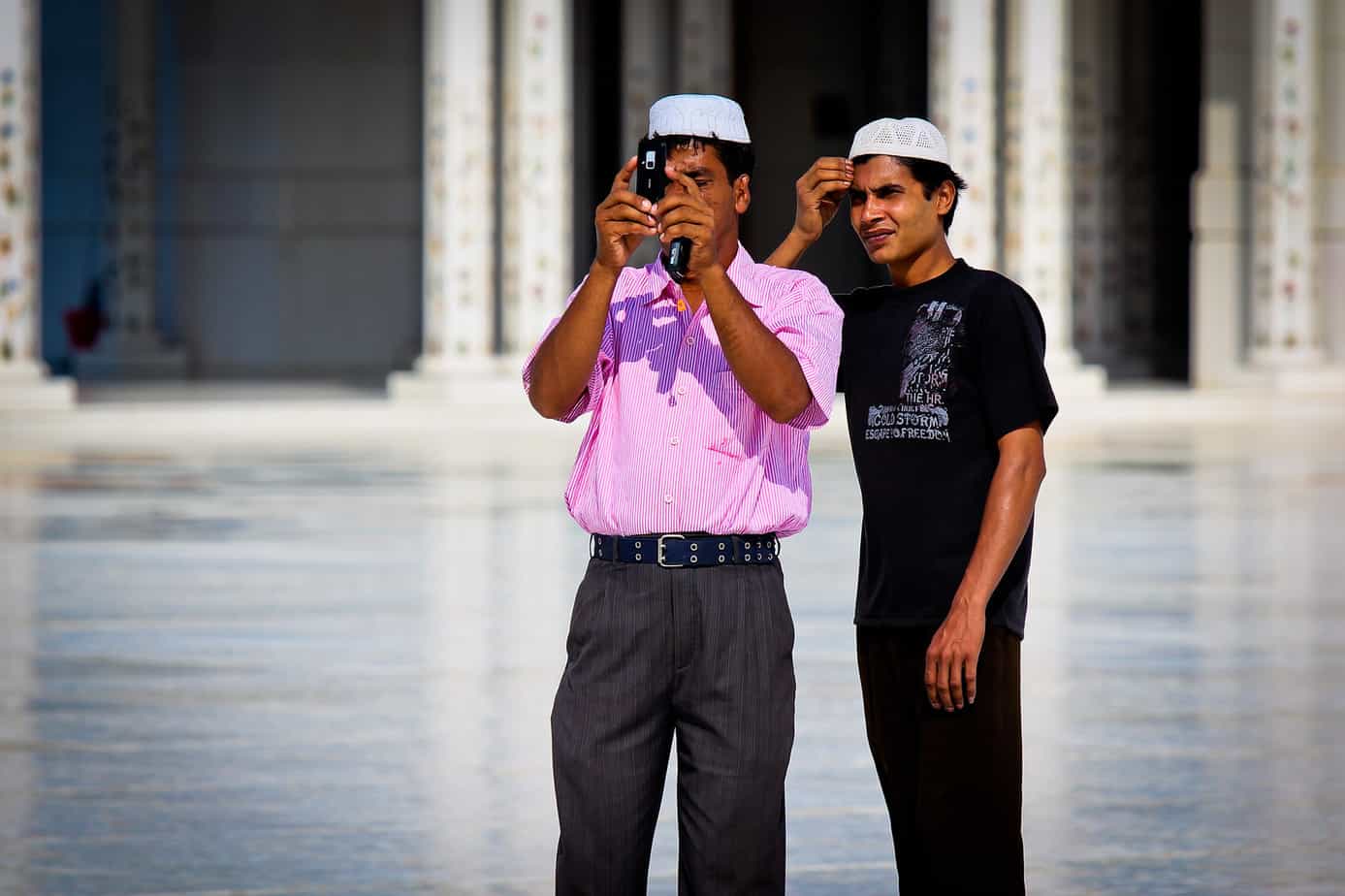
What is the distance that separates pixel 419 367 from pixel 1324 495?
1027 cm

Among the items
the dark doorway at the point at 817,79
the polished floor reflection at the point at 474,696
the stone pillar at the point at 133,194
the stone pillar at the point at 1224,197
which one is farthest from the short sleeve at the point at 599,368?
the dark doorway at the point at 817,79

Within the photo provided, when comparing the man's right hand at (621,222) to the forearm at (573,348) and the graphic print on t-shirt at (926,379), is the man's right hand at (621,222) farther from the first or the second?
the graphic print on t-shirt at (926,379)

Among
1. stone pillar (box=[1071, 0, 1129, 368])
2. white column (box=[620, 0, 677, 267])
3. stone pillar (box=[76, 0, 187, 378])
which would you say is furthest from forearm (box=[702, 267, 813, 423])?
stone pillar (box=[76, 0, 187, 378])

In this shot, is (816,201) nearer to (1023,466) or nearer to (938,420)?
(938,420)

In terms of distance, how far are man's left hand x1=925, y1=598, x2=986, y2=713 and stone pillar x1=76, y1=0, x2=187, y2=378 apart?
81.5 feet

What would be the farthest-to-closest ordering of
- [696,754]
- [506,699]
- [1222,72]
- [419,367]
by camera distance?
[1222,72]
[419,367]
[506,699]
[696,754]

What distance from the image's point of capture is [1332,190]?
2497cm

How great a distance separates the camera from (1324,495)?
12.9 m

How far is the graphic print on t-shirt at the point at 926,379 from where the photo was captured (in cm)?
363

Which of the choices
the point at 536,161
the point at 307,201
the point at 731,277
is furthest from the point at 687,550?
the point at 307,201

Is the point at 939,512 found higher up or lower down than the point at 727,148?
lower down

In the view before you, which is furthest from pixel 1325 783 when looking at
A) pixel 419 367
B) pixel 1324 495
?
pixel 419 367

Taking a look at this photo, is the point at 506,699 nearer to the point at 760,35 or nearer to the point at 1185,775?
the point at 1185,775

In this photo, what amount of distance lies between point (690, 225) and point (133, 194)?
25336mm
